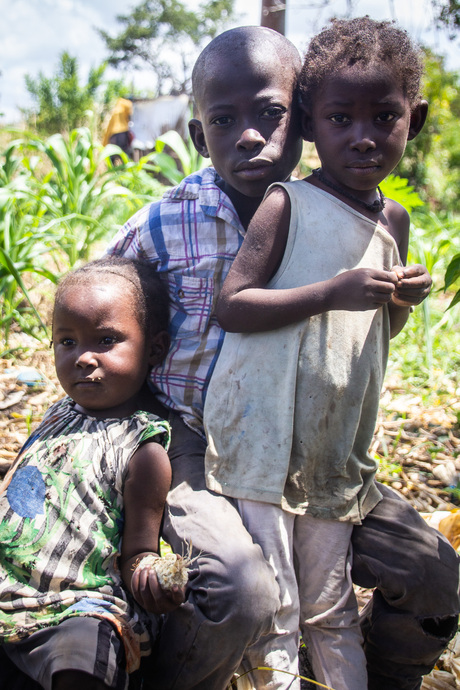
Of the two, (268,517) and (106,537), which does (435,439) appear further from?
(106,537)

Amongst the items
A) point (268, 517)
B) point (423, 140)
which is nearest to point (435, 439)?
point (268, 517)

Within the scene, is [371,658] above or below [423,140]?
below

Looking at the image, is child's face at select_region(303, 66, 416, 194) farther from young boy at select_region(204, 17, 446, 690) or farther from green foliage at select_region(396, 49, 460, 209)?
green foliage at select_region(396, 49, 460, 209)

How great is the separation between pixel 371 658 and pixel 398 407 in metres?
1.58

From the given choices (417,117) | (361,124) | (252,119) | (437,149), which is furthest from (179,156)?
(437,149)

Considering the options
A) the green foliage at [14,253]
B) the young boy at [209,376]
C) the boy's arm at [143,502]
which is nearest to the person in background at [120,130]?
the green foliage at [14,253]

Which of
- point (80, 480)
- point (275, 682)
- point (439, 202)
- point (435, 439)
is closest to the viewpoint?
point (275, 682)

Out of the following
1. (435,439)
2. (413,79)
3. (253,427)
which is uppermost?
(413,79)

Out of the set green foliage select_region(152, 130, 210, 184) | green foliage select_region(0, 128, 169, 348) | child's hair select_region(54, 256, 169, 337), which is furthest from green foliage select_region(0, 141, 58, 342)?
child's hair select_region(54, 256, 169, 337)

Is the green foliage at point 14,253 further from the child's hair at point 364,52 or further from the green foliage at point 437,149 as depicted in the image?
the green foliage at point 437,149

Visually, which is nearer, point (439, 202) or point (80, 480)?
point (80, 480)

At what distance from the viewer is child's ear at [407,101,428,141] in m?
1.50

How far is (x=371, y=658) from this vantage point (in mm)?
1523

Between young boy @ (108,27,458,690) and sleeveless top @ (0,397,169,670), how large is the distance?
130 millimetres
